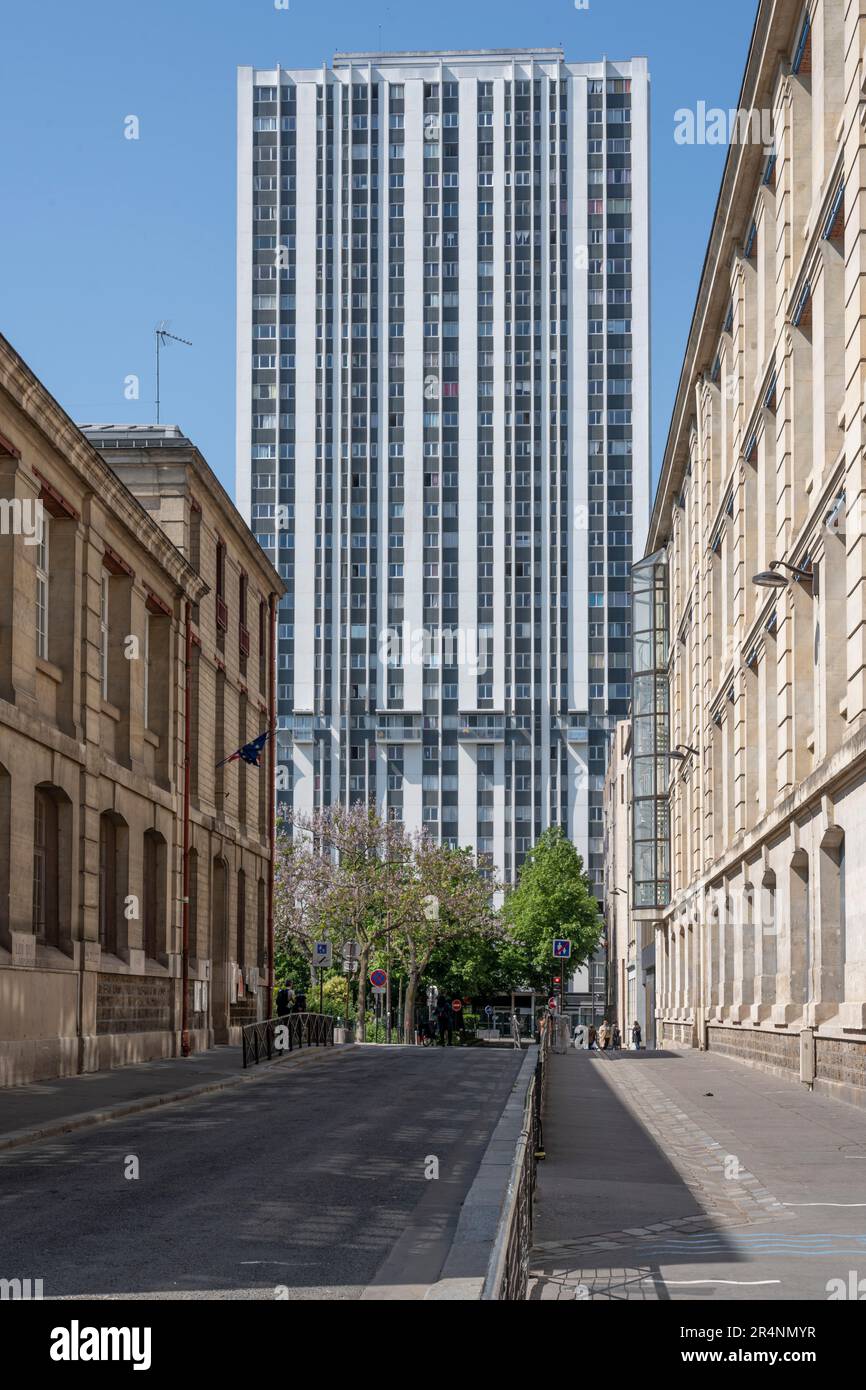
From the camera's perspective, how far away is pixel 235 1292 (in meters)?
8.28

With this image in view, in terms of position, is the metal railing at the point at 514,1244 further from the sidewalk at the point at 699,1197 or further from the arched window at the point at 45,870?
the arched window at the point at 45,870

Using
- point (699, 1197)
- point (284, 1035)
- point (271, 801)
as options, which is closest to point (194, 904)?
point (284, 1035)

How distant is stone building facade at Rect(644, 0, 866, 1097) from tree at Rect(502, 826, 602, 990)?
159 ft

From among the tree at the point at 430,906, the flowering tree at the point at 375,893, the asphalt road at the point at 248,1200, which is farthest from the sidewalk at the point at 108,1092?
the tree at the point at 430,906

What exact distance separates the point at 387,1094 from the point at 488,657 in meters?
99.3

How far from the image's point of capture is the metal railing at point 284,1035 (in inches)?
1199

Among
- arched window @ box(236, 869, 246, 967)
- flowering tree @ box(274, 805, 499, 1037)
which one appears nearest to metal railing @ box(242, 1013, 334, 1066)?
arched window @ box(236, 869, 246, 967)

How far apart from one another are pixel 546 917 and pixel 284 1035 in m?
63.1

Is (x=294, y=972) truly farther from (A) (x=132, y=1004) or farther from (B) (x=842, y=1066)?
(B) (x=842, y=1066)

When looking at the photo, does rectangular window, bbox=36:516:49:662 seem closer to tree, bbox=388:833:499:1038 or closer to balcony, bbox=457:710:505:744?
tree, bbox=388:833:499:1038

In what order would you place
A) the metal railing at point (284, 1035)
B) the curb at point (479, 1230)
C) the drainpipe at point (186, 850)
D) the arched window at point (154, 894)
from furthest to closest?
the drainpipe at point (186, 850), the arched window at point (154, 894), the metal railing at point (284, 1035), the curb at point (479, 1230)

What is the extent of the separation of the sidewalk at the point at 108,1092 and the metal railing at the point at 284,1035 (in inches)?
14.8

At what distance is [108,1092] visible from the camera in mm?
22906
